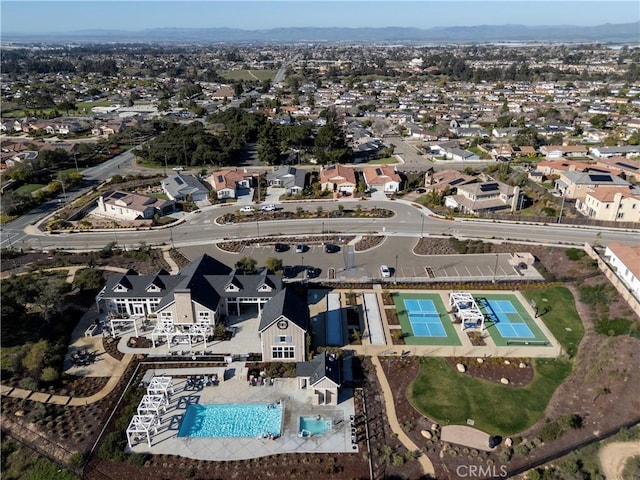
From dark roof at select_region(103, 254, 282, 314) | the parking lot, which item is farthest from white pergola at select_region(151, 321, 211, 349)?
the parking lot

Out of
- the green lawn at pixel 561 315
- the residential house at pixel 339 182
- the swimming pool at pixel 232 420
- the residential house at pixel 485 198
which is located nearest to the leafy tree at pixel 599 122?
the residential house at pixel 485 198

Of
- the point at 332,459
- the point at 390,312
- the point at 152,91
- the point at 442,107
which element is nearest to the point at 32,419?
the point at 332,459

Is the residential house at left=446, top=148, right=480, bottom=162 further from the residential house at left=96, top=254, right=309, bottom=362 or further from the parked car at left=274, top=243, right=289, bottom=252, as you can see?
the residential house at left=96, top=254, right=309, bottom=362

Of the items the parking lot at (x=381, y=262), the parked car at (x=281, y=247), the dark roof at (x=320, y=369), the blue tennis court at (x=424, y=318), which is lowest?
the blue tennis court at (x=424, y=318)

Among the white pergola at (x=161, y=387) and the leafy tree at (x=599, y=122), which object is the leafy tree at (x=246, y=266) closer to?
the white pergola at (x=161, y=387)

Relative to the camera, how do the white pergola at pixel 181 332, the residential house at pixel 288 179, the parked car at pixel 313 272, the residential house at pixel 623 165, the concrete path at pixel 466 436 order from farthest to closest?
the residential house at pixel 623 165, the residential house at pixel 288 179, the parked car at pixel 313 272, the white pergola at pixel 181 332, the concrete path at pixel 466 436

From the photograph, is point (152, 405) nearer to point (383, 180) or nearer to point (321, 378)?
point (321, 378)
